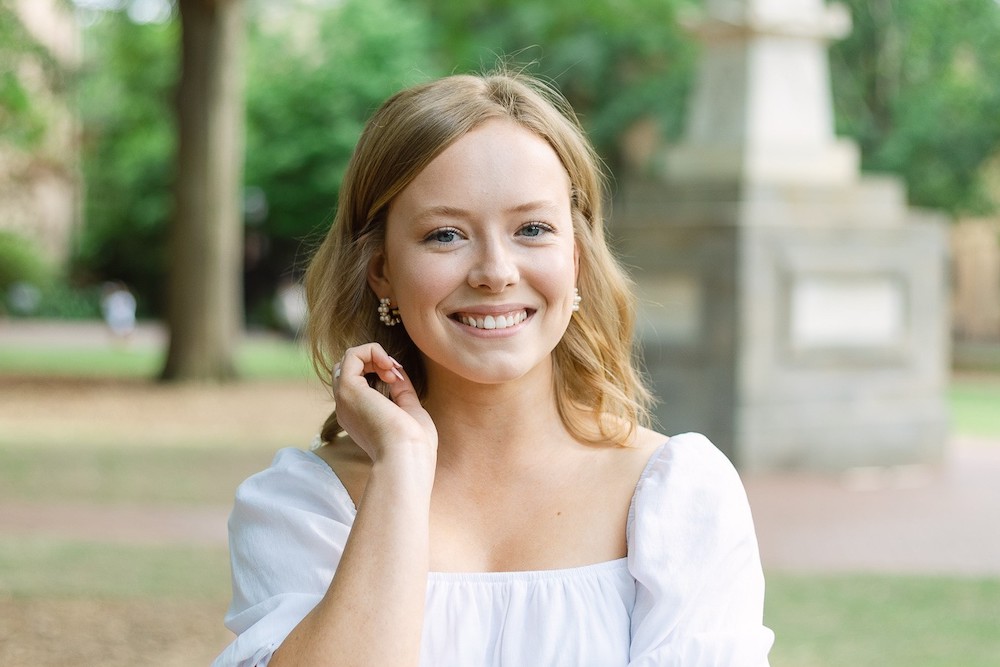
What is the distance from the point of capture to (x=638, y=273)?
39.1ft

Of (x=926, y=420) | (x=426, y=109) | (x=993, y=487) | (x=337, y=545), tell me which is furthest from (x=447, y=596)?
(x=926, y=420)

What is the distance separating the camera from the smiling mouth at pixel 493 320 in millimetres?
2512

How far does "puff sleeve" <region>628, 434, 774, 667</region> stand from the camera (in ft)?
7.66

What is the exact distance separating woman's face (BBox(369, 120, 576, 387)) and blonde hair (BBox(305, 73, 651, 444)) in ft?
0.15

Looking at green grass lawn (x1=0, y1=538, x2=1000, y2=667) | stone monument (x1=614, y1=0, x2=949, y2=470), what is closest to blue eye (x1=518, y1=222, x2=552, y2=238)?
green grass lawn (x1=0, y1=538, x2=1000, y2=667)

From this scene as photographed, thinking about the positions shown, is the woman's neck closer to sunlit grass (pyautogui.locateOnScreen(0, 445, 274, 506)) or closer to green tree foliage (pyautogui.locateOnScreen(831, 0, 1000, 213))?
sunlit grass (pyautogui.locateOnScreen(0, 445, 274, 506))

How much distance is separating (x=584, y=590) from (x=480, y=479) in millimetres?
328

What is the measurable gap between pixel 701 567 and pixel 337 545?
641mm

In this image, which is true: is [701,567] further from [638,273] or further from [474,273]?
[638,273]

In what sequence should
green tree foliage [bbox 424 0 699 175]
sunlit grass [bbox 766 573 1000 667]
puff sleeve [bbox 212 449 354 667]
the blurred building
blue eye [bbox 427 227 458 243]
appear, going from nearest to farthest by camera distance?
1. puff sleeve [bbox 212 449 354 667]
2. blue eye [bbox 427 227 458 243]
3. sunlit grass [bbox 766 573 1000 667]
4. green tree foliage [bbox 424 0 699 175]
5. the blurred building

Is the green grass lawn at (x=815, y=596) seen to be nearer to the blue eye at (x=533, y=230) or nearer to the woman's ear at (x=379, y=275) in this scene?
the woman's ear at (x=379, y=275)

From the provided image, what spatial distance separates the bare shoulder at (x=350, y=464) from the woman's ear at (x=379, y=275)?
305 mm

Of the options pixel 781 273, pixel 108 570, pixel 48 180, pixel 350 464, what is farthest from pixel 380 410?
pixel 48 180

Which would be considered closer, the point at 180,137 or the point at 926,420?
the point at 926,420
